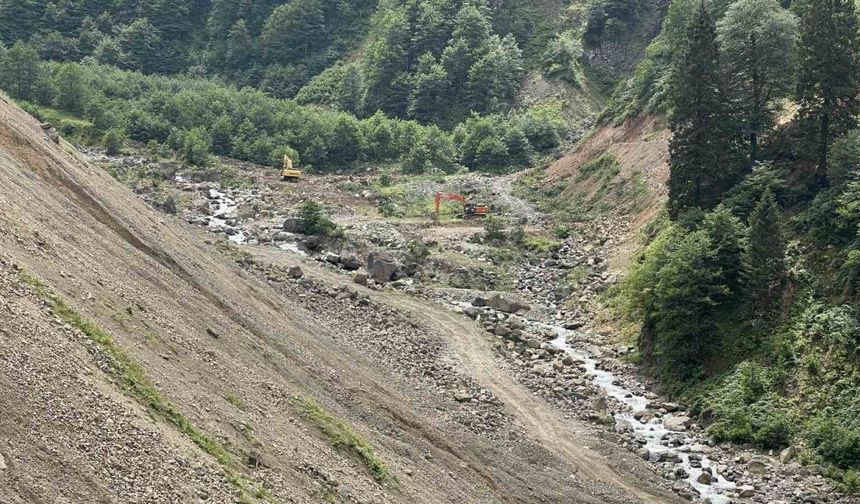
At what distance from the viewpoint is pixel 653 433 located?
144ft

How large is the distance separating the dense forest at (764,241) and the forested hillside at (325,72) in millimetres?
42880

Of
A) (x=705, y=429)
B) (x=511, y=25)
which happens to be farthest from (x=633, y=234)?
(x=511, y=25)

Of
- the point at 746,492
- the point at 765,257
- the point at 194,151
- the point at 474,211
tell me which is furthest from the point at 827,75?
the point at 194,151

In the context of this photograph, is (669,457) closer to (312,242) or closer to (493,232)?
(312,242)

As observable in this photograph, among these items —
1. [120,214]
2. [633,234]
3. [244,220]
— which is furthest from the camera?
[244,220]

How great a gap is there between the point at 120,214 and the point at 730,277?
2742cm

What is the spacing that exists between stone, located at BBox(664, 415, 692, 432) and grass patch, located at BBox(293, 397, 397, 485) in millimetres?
16382

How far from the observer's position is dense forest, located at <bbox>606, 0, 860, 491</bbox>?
43.2 meters

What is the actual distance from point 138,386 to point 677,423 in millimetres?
25213

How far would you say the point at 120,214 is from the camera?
3972 cm

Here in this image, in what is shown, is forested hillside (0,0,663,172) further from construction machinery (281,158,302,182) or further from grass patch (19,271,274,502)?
grass patch (19,271,274,502)

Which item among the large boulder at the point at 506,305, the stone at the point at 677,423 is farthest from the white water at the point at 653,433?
the large boulder at the point at 506,305

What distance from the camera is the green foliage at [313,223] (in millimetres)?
71188

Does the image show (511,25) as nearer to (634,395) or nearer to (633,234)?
(633,234)
